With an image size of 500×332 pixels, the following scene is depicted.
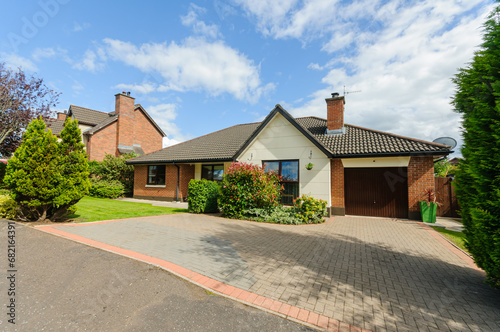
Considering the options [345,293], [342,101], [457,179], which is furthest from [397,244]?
[342,101]

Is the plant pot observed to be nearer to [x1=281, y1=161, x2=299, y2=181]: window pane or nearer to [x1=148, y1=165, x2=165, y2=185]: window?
[x1=281, y1=161, x2=299, y2=181]: window pane

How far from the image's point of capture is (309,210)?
9320mm

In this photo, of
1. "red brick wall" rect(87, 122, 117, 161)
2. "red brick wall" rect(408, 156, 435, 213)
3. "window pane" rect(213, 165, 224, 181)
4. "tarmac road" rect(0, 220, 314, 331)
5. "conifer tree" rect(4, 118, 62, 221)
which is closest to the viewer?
"tarmac road" rect(0, 220, 314, 331)

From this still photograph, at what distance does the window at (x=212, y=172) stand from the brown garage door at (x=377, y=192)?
8.16 m

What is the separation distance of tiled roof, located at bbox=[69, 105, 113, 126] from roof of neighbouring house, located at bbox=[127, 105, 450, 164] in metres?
12.0

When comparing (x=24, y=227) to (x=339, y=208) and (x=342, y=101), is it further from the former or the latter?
(x=342, y=101)

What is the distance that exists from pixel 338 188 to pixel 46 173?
11.9m

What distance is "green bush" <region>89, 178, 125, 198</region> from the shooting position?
1584 centimetres

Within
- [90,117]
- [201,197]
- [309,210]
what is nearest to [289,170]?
[309,210]

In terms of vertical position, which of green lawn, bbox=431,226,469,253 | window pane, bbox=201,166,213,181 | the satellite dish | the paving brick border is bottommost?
green lawn, bbox=431,226,469,253

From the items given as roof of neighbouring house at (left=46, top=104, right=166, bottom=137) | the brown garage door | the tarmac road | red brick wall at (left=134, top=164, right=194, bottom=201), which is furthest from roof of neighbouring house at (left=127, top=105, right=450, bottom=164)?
roof of neighbouring house at (left=46, top=104, right=166, bottom=137)

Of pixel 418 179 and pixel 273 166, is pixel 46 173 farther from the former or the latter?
pixel 418 179

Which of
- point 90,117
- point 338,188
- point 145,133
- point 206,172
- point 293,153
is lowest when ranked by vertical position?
point 338,188

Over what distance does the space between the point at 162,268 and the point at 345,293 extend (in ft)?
10.3
